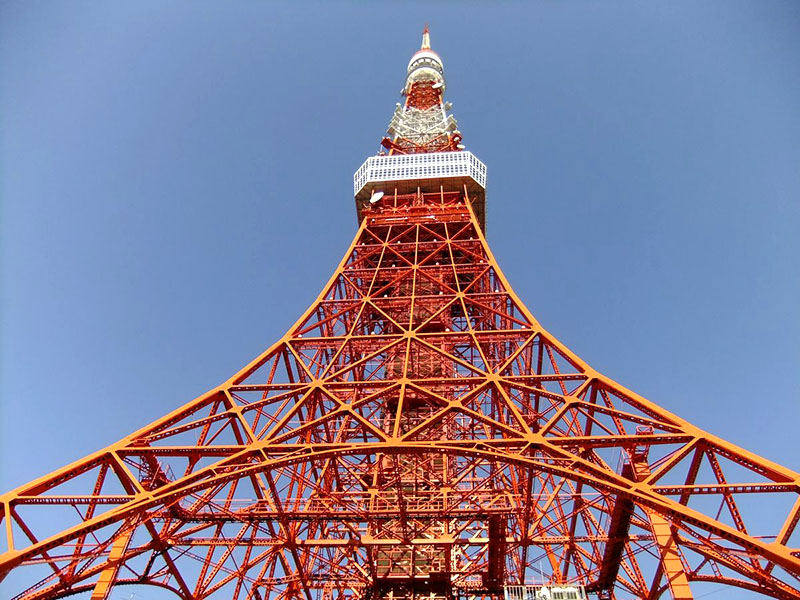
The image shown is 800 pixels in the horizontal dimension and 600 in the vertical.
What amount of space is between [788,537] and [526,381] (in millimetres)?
5599

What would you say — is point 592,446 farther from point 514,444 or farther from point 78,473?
point 78,473

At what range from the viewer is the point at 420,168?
81.3 ft

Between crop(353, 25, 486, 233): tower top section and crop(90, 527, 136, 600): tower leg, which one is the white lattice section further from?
crop(90, 527, 136, 600): tower leg

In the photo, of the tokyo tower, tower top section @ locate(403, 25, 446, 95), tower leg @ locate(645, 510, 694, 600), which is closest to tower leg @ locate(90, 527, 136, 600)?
the tokyo tower

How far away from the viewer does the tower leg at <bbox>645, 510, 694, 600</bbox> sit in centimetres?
963

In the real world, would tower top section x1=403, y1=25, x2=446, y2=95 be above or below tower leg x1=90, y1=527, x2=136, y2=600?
above

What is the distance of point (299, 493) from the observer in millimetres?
14859

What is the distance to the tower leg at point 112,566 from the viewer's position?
10.6 metres

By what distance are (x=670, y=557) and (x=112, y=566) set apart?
32.3 ft

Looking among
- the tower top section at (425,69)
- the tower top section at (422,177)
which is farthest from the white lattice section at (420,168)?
the tower top section at (425,69)

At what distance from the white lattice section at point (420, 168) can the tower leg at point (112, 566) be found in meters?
16.0

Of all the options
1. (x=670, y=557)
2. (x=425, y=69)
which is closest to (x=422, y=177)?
(x=425, y=69)

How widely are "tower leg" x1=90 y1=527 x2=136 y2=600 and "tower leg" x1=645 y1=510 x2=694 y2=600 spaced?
9.52 metres

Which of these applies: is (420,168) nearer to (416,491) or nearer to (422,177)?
(422,177)
